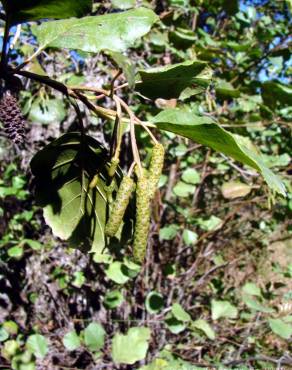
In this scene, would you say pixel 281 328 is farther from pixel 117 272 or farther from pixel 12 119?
pixel 12 119

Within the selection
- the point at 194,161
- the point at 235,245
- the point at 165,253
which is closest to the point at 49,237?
the point at 165,253

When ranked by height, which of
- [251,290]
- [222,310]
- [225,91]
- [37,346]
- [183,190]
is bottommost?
[222,310]

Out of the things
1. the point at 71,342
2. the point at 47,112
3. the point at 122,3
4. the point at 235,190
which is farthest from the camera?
the point at 235,190

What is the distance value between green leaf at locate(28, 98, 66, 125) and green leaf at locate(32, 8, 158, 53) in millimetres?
1121

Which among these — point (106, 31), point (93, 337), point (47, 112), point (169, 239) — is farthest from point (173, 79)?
point (169, 239)

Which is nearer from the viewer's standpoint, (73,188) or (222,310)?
(73,188)

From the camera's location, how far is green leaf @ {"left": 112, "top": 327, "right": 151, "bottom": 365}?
6.54 ft

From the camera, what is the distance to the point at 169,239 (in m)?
2.98

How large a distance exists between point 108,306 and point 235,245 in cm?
143

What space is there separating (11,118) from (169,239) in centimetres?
226

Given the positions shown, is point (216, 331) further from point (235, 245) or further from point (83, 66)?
point (83, 66)

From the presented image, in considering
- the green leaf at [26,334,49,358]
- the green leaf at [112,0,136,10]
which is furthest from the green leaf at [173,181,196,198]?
the green leaf at [112,0,136,10]

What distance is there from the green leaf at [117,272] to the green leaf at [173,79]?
1635 millimetres

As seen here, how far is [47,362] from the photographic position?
2611 mm
